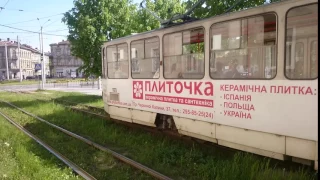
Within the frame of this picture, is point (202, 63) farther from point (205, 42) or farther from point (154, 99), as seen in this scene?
point (154, 99)

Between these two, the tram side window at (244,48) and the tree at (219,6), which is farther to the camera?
the tree at (219,6)

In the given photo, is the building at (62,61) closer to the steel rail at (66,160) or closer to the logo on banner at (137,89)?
the steel rail at (66,160)

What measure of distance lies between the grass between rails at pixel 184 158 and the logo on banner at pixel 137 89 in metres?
1.04

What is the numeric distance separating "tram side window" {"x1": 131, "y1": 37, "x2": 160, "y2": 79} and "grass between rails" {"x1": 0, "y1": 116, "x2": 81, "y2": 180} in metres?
2.92

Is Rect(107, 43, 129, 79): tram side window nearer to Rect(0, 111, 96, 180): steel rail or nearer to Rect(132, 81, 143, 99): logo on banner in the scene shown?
Rect(132, 81, 143, 99): logo on banner

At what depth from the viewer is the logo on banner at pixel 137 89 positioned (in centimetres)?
768

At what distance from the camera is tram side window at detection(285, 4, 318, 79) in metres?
4.30

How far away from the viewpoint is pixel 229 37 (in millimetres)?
5441

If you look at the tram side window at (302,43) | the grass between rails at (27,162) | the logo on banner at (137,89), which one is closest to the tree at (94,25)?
the logo on banner at (137,89)

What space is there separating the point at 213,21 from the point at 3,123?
8.09 metres

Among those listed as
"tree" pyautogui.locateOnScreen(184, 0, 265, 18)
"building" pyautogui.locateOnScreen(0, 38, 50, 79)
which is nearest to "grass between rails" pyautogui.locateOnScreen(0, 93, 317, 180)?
"tree" pyautogui.locateOnScreen(184, 0, 265, 18)

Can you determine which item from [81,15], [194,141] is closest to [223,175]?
[194,141]

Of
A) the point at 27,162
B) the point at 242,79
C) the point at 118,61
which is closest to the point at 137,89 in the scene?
the point at 118,61

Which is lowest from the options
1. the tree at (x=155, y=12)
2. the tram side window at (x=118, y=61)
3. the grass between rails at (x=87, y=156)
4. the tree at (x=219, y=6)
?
the grass between rails at (x=87, y=156)
